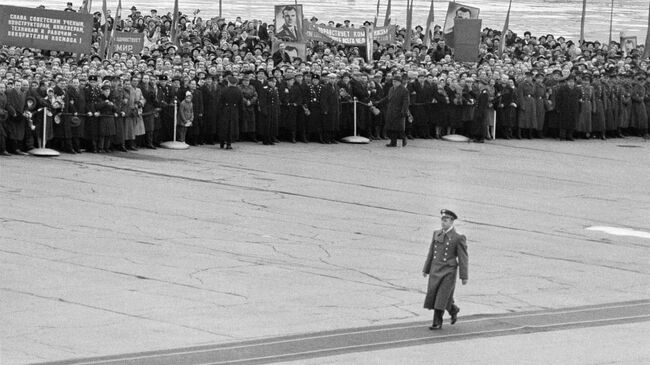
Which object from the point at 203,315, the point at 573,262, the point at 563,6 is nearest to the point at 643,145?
the point at 573,262

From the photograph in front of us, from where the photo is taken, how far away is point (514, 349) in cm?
1502

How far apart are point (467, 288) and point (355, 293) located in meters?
1.39

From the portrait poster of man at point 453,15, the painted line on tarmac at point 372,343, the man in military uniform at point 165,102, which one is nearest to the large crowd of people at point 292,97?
the man in military uniform at point 165,102

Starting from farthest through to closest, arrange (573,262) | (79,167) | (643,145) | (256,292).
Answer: (643,145) → (79,167) → (573,262) → (256,292)

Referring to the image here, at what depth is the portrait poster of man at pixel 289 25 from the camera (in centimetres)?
3581

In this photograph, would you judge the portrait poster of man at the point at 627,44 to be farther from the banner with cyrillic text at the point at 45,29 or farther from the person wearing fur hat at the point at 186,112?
the banner with cyrillic text at the point at 45,29

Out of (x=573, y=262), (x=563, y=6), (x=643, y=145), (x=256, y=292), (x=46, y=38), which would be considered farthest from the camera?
(x=563, y=6)

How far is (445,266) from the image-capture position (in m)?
16.1

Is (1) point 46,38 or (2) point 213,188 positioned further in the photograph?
(1) point 46,38

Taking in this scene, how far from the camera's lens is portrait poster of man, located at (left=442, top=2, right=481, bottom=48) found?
129 feet

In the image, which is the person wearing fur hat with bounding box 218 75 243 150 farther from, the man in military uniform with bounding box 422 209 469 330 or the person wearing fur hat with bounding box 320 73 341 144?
the man in military uniform with bounding box 422 209 469 330

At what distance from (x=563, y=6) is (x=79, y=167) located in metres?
66.0

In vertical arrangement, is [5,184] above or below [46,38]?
below

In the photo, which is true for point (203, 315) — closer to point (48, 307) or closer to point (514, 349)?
point (48, 307)
